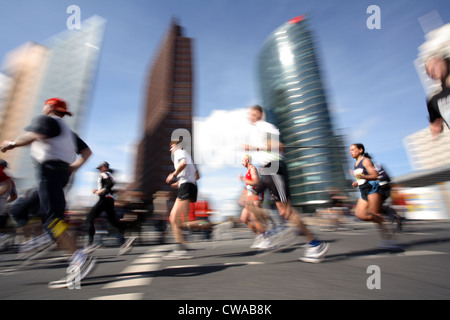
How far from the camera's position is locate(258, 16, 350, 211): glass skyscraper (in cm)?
7075

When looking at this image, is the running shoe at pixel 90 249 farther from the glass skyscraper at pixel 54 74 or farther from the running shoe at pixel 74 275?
the glass skyscraper at pixel 54 74

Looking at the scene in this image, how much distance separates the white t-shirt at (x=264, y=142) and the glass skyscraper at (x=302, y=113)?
6261 centimetres

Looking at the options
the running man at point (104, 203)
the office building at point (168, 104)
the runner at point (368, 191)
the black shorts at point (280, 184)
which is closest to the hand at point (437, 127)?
the runner at point (368, 191)

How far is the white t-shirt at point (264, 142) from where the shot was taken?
10.7 ft

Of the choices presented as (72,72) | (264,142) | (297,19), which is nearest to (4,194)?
(264,142)

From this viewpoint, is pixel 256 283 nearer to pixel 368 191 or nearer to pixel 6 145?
pixel 6 145

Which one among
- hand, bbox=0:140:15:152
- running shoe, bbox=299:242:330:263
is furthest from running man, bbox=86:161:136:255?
running shoe, bbox=299:242:330:263

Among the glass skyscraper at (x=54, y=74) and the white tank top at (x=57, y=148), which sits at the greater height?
the glass skyscraper at (x=54, y=74)

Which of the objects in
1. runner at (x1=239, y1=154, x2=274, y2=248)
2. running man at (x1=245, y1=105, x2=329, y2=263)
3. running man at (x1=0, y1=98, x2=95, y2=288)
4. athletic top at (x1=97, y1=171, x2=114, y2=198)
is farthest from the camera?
runner at (x1=239, y1=154, x2=274, y2=248)

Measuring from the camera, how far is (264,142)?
329 cm

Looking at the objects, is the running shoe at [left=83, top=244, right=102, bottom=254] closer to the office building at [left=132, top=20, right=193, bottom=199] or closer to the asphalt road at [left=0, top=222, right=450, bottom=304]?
the asphalt road at [left=0, top=222, right=450, bottom=304]
